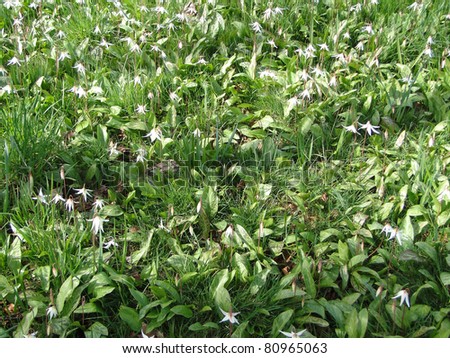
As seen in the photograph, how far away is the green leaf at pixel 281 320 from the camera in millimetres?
2326

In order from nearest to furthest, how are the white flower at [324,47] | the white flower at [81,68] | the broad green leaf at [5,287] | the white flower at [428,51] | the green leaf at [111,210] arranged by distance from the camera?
the broad green leaf at [5,287] → the green leaf at [111,210] → the white flower at [81,68] → the white flower at [428,51] → the white flower at [324,47]

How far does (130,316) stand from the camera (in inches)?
93.4

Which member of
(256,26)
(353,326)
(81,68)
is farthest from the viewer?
(256,26)

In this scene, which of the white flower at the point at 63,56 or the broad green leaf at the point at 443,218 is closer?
the broad green leaf at the point at 443,218

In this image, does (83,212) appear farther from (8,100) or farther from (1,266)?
(8,100)

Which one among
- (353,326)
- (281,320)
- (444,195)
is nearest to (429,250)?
(444,195)

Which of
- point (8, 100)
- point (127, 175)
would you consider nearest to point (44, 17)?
point (8, 100)

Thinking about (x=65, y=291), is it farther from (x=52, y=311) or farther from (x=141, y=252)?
(x=141, y=252)

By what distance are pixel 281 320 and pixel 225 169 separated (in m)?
1.00

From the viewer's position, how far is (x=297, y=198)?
288 cm

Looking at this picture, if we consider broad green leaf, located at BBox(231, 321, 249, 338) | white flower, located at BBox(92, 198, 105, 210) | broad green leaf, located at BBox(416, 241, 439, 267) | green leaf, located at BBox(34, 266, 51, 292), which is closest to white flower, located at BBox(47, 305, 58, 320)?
green leaf, located at BBox(34, 266, 51, 292)

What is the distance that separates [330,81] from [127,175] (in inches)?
52.5

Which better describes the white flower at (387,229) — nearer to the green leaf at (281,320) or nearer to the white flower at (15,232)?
the green leaf at (281,320)

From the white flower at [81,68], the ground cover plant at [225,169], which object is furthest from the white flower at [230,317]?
the white flower at [81,68]
